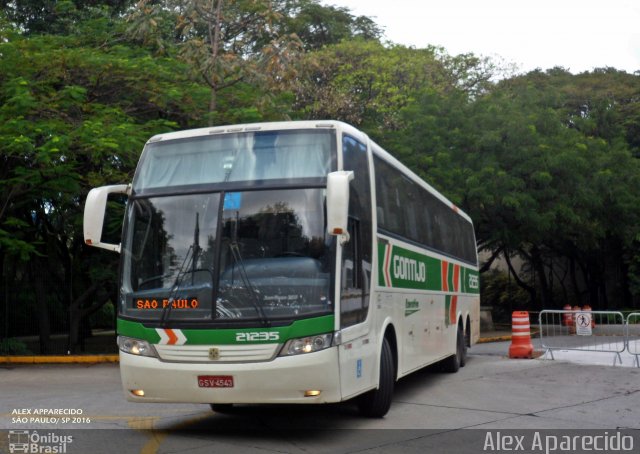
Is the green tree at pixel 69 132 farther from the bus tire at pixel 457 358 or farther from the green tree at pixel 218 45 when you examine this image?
the bus tire at pixel 457 358

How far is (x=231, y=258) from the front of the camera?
866 centimetres

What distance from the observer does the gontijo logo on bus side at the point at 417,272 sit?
422 inches

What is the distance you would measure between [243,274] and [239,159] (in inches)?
56.0

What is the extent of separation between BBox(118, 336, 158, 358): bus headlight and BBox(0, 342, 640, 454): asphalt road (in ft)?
2.98

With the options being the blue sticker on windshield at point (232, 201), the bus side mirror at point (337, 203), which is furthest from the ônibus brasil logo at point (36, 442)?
the bus side mirror at point (337, 203)

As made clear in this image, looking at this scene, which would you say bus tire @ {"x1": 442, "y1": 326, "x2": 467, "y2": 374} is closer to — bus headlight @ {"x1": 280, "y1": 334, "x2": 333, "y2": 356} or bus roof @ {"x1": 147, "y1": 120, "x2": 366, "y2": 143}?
bus roof @ {"x1": 147, "y1": 120, "x2": 366, "y2": 143}

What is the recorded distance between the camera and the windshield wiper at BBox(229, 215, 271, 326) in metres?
8.45

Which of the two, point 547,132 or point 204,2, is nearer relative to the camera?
point 204,2

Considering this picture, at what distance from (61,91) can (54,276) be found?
6496mm

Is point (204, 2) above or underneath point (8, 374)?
above

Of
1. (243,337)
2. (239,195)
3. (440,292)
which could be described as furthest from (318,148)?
(440,292)

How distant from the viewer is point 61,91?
Result: 18203mm

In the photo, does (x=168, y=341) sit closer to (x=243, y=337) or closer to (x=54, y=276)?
(x=243, y=337)

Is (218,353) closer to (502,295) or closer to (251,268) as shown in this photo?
(251,268)
